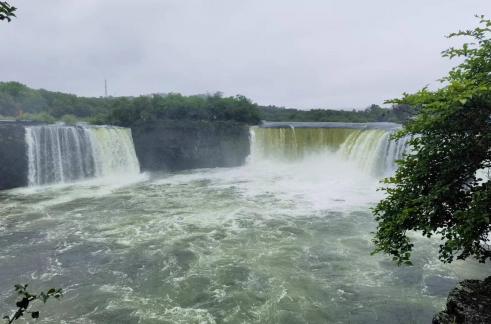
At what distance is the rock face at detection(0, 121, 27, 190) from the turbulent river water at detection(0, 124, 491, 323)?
84.8 inches

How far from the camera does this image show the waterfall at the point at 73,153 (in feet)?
71.1

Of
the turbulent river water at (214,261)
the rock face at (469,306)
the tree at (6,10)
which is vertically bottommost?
the turbulent river water at (214,261)

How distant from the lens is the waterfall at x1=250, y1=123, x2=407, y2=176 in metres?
21.4

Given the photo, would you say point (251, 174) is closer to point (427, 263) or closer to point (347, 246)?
point (347, 246)

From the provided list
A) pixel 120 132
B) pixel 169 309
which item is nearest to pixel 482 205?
pixel 169 309

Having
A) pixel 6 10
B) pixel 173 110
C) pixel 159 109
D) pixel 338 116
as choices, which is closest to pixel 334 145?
pixel 173 110

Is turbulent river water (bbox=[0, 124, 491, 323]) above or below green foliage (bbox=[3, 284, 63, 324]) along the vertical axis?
below

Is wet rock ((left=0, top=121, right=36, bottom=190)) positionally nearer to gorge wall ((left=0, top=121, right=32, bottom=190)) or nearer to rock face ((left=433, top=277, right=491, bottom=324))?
gorge wall ((left=0, top=121, right=32, bottom=190))

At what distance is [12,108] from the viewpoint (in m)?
42.5

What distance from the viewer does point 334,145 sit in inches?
1067

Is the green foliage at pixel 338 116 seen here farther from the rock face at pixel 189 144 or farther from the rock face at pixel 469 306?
the rock face at pixel 469 306

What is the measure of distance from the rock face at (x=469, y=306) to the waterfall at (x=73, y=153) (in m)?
22.0

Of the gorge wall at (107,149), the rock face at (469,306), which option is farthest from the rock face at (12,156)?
the rock face at (469,306)

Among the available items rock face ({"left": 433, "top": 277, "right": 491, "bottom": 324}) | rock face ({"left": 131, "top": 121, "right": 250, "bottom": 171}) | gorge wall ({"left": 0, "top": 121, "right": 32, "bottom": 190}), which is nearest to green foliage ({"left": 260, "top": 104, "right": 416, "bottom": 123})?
rock face ({"left": 131, "top": 121, "right": 250, "bottom": 171})
